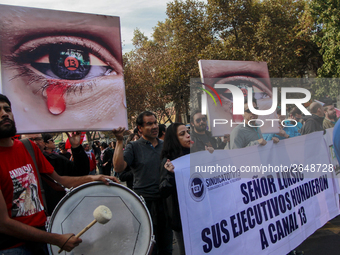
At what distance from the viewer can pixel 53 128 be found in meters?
2.38

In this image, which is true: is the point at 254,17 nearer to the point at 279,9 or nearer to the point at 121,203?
the point at 279,9

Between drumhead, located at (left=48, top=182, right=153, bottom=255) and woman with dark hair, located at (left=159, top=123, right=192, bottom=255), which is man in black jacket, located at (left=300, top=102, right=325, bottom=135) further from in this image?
drumhead, located at (left=48, top=182, right=153, bottom=255)

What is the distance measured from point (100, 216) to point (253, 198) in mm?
1749

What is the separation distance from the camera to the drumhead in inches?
72.1

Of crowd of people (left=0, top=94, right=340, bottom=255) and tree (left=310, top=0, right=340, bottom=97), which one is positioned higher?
tree (left=310, top=0, right=340, bottom=97)

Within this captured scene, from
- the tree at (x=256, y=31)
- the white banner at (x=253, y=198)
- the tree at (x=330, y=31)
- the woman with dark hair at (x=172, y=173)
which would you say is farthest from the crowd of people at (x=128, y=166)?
the tree at (x=330, y=31)

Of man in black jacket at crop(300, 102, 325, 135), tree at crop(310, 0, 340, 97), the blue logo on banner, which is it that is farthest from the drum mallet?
tree at crop(310, 0, 340, 97)

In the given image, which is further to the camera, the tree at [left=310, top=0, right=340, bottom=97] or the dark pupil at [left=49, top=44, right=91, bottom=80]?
the tree at [left=310, top=0, right=340, bottom=97]

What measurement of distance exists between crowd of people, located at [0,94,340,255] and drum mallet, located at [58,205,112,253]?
0.25ft

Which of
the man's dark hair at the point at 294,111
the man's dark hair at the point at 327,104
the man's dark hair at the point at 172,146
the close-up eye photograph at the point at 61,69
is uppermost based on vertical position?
the close-up eye photograph at the point at 61,69

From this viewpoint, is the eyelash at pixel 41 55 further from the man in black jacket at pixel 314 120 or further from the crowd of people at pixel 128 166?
the man in black jacket at pixel 314 120

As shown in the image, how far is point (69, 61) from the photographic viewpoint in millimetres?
2471

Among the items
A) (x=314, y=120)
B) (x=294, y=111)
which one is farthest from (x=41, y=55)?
(x=314, y=120)

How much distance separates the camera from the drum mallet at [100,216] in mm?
1771
